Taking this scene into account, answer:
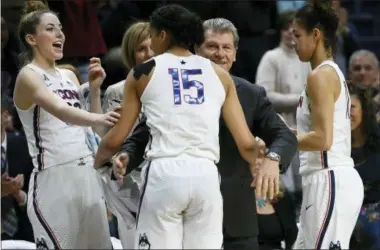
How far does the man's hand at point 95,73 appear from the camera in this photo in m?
5.88

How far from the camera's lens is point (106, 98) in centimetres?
642

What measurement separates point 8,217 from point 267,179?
2.76 meters

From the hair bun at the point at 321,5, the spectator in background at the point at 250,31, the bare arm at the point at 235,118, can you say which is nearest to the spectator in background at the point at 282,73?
the spectator in background at the point at 250,31

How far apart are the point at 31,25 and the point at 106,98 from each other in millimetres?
673

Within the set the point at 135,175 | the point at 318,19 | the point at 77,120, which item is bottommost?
the point at 135,175

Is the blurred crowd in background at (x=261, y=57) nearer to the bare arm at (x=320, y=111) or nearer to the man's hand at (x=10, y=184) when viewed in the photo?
the man's hand at (x=10, y=184)

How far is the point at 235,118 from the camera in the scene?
17.2 feet

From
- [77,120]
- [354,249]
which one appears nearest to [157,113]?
[77,120]

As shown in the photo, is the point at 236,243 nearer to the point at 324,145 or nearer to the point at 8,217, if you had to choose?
the point at 324,145

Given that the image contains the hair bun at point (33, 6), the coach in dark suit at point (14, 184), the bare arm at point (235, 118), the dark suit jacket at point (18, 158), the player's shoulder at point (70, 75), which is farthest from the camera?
the dark suit jacket at point (18, 158)

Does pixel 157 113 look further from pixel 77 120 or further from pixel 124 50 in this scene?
Answer: pixel 124 50

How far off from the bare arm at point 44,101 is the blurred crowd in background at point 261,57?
0.67m

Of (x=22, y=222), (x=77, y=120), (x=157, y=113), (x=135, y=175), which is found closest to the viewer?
(x=157, y=113)

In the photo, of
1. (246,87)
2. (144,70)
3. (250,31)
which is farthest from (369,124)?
(144,70)
